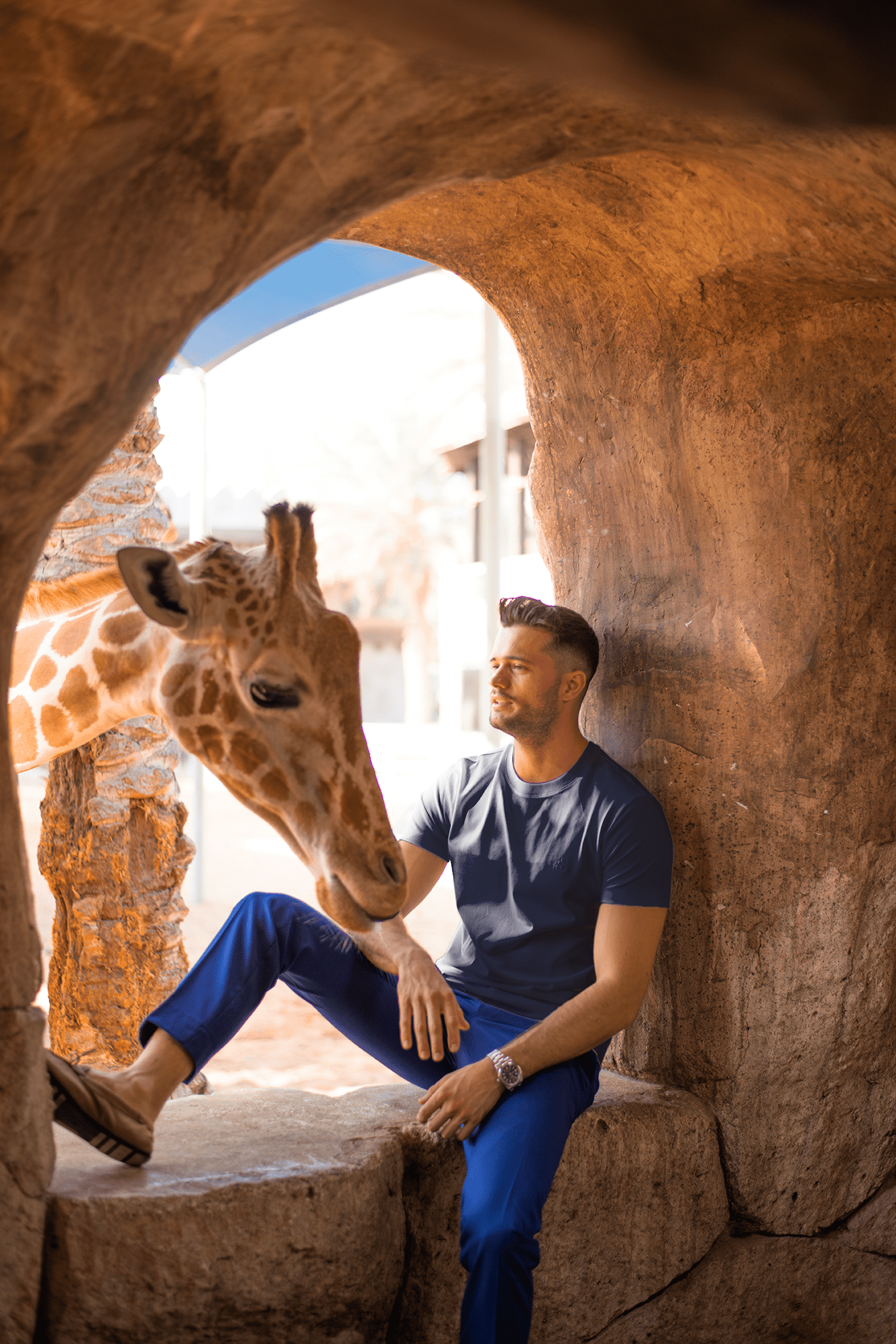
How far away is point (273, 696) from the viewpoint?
217cm

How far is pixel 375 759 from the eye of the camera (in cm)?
2016

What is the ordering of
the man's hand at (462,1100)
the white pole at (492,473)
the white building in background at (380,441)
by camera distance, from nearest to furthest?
the man's hand at (462,1100), the white pole at (492,473), the white building in background at (380,441)

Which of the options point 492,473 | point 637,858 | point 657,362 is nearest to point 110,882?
point 637,858

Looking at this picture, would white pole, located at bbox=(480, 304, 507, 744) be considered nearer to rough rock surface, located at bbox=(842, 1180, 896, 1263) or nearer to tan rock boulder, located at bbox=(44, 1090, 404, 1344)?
rough rock surface, located at bbox=(842, 1180, 896, 1263)

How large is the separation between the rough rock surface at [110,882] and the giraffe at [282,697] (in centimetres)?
152

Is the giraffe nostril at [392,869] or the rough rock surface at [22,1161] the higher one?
the giraffe nostril at [392,869]

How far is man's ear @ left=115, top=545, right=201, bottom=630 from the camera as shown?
207 cm

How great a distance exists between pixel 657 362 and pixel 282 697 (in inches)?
54.4

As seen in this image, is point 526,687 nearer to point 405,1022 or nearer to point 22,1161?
point 405,1022

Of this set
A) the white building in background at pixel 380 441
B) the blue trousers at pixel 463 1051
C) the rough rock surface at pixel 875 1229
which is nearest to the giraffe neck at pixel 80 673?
the blue trousers at pixel 463 1051

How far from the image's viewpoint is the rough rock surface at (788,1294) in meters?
2.71

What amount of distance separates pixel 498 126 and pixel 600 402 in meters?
1.31

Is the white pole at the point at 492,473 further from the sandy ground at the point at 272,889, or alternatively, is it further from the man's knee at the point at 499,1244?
the man's knee at the point at 499,1244

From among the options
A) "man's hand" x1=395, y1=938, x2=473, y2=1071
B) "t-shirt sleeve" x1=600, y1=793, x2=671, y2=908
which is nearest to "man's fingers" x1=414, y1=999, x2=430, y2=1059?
"man's hand" x1=395, y1=938, x2=473, y2=1071
